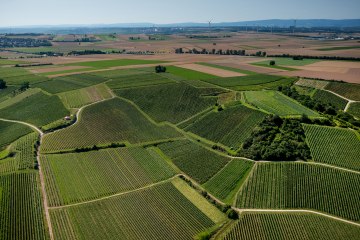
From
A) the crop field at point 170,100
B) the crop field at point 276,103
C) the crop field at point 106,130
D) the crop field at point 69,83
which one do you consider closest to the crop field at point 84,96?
the crop field at point 69,83

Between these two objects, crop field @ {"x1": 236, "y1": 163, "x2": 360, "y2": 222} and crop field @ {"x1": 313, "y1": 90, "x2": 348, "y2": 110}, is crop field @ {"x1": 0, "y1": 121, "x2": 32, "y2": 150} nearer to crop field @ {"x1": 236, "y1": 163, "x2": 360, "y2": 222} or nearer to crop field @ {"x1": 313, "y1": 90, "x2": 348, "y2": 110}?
crop field @ {"x1": 236, "y1": 163, "x2": 360, "y2": 222}

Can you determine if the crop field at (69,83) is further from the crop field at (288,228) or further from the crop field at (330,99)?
the crop field at (288,228)

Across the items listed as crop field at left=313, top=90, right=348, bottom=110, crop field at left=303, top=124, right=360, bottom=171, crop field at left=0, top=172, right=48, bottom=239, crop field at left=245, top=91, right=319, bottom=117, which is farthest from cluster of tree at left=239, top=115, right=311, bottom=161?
crop field at left=0, top=172, right=48, bottom=239

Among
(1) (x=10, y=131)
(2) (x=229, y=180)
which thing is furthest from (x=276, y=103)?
(1) (x=10, y=131)

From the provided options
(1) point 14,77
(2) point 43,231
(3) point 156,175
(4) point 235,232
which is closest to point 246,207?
(4) point 235,232

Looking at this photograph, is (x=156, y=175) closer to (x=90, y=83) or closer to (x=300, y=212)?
(x=300, y=212)
